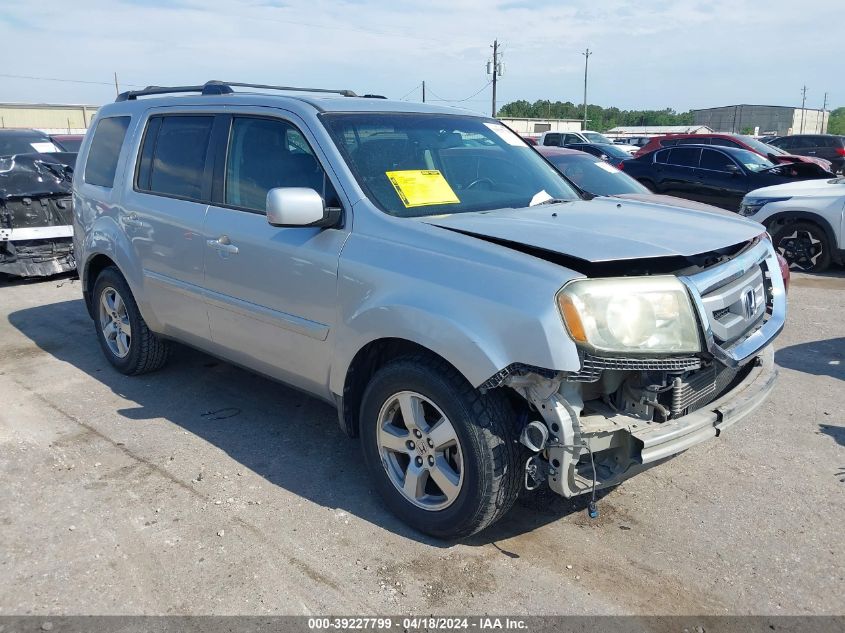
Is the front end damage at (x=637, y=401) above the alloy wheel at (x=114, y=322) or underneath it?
above

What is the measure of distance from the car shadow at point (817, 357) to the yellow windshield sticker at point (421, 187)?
3.44 meters

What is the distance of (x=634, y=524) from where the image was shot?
3.48 metres

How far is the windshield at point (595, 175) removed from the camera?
7949 mm

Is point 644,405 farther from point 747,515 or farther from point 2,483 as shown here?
point 2,483

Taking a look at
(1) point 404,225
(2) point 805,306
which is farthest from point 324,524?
(2) point 805,306

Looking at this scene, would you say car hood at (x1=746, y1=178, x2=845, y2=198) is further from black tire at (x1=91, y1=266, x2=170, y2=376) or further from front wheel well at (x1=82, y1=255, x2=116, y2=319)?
front wheel well at (x1=82, y1=255, x2=116, y2=319)

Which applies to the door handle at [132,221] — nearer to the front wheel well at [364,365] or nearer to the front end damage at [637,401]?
the front wheel well at [364,365]

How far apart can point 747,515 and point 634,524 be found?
562 millimetres

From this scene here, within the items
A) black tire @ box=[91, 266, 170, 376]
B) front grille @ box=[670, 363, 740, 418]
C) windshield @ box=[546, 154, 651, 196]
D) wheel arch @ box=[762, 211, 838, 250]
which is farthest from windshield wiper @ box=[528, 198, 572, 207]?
wheel arch @ box=[762, 211, 838, 250]

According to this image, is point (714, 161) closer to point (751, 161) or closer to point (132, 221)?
point (751, 161)

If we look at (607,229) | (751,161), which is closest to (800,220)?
(751,161)

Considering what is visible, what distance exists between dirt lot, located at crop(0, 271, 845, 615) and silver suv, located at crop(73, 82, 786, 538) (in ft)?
1.14

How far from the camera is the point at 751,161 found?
1270 cm

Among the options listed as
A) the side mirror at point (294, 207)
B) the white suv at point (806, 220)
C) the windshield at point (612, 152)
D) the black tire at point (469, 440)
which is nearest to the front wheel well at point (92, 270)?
the side mirror at point (294, 207)
